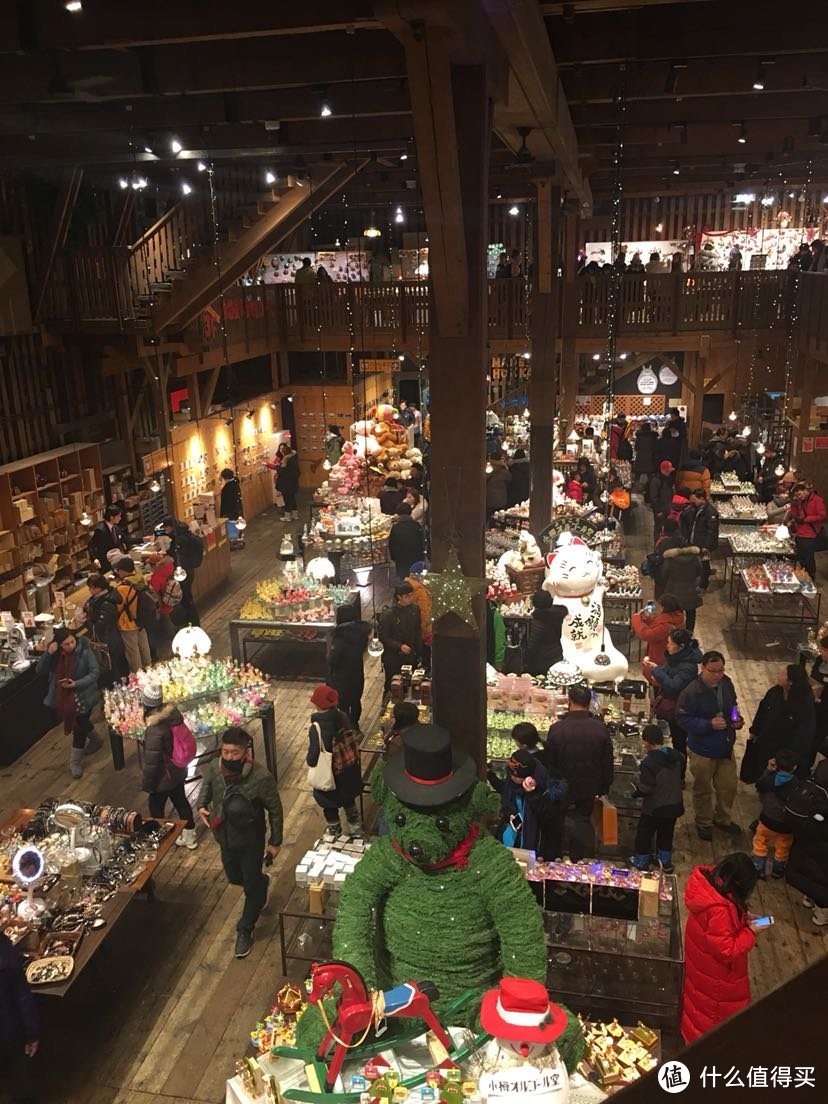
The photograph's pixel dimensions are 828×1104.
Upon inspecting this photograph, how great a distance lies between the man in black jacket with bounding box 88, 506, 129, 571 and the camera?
36.0 feet

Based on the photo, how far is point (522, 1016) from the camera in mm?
2943

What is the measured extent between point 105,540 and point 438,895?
327 inches

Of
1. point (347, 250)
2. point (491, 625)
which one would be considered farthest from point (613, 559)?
point (347, 250)

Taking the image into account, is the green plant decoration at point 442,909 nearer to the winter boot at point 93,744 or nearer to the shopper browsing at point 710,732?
the shopper browsing at point 710,732

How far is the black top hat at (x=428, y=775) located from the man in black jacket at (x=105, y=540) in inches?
305

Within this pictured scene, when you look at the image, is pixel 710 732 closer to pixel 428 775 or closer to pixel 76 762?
pixel 428 775

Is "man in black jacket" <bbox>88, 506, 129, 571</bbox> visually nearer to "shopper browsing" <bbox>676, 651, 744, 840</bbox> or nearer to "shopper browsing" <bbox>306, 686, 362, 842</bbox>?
"shopper browsing" <bbox>306, 686, 362, 842</bbox>

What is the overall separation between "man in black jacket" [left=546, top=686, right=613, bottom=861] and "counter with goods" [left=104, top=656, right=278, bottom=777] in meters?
2.68

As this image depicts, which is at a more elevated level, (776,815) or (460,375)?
(460,375)

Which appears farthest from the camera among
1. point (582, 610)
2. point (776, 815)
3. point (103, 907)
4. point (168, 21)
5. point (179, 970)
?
point (582, 610)

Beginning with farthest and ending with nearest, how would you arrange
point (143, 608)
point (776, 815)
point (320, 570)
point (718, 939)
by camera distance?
point (320, 570)
point (143, 608)
point (776, 815)
point (718, 939)

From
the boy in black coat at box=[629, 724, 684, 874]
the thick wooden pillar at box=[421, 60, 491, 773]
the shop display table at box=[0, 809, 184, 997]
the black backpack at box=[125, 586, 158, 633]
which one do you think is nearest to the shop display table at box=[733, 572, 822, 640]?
the boy in black coat at box=[629, 724, 684, 874]

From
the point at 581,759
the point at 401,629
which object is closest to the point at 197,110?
the point at 401,629

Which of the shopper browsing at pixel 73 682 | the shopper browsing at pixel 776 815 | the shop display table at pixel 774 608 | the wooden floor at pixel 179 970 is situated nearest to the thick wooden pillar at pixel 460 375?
the shopper browsing at pixel 776 815
